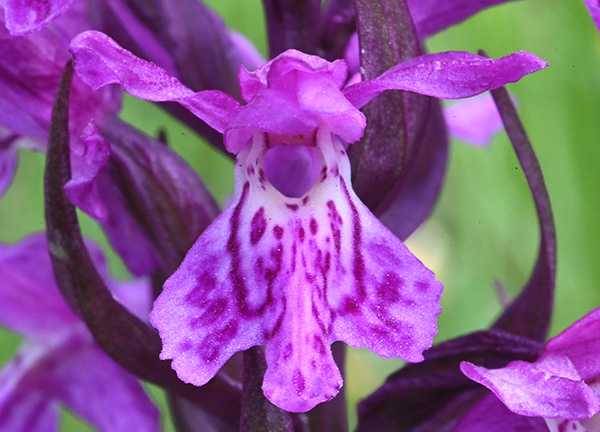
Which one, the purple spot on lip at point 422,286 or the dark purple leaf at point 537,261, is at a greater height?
the purple spot on lip at point 422,286

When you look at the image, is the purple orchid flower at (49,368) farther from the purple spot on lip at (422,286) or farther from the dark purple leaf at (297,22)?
the purple spot on lip at (422,286)

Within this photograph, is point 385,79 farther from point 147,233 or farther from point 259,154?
point 147,233

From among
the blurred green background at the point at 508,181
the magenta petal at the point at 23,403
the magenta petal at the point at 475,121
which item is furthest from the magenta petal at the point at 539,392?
the blurred green background at the point at 508,181

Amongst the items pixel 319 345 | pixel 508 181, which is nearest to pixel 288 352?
pixel 319 345

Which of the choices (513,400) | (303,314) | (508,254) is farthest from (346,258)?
(508,254)

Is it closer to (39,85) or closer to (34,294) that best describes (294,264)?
(39,85)

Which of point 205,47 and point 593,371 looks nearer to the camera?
point 593,371
